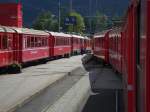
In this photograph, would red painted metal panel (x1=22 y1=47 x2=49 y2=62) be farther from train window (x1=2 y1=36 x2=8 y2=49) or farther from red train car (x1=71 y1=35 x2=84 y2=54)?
red train car (x1=71 y1=35 x2=84 y2=54)

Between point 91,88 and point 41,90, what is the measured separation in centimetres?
266

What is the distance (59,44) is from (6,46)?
83.1 ft

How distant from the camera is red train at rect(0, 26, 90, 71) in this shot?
97.0 feet

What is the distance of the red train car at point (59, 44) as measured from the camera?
5012cm

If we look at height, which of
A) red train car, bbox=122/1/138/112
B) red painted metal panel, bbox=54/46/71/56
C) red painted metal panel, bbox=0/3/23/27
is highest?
red painted metal panel, bbox=0/3/23/27

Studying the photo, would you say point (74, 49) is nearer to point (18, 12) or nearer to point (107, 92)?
point (18, 12)

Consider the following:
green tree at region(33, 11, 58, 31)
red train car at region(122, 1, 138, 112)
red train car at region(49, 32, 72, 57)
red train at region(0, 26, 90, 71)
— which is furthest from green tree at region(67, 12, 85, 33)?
red train car at region(122, 1, 138, 112)

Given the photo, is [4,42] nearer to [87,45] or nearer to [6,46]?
[6,46]

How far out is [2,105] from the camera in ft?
47.5

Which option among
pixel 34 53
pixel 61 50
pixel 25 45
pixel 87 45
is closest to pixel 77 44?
pixel 87 45

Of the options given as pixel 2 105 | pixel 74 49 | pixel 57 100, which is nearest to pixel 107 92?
pixel 57 100

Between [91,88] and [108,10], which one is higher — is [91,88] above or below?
below

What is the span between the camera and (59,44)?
55094 mm

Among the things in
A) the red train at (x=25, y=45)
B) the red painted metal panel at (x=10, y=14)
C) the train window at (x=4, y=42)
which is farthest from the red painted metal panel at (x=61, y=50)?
A: the train window at (x=4, y=42)
